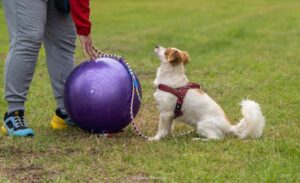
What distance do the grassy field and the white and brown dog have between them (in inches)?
5.3

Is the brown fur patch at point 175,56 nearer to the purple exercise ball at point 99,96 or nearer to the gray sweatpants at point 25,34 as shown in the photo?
the purple exercise ball at point 99,96

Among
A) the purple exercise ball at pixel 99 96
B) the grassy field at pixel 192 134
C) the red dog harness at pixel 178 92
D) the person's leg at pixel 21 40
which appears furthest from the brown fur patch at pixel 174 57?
the person's leg at pixel 21 40

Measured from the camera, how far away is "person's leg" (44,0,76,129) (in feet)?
18.2

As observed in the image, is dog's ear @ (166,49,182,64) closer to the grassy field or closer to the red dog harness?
the red dog harness

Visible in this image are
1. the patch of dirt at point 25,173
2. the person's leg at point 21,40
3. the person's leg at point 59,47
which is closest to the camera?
the patch of dirt at point 25,173

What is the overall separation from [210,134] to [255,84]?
346 centimetres

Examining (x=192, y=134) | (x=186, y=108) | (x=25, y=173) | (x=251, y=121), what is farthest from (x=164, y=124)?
(x=25, y=173)

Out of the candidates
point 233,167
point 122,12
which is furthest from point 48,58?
point 122,12

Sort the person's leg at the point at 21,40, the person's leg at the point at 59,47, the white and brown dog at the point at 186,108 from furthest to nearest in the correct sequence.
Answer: the person's leg at the point at 59,47 → the white and brown dog at the point at 186,108 → the person's leg at the point at 21,40

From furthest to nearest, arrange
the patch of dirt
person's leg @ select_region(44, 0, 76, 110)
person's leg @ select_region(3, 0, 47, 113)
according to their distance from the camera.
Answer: person's leg @ select_region(44, 0, 76, 110), person's leg @ select_region(3, 0, 47, 113), the patch of dirt

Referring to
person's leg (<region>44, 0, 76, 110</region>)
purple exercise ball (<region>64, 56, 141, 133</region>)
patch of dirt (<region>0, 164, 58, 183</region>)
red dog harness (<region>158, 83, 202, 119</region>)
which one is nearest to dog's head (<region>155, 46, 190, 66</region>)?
red dog harness (<region>158, 83, 202, 119</region>)

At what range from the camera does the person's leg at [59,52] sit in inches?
218

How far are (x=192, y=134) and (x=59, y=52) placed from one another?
4.62ft

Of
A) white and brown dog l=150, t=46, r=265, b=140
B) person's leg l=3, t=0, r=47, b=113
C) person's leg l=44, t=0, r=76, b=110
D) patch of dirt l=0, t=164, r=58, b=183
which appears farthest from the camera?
person's leg l=44, t=0, r=76, b=110
